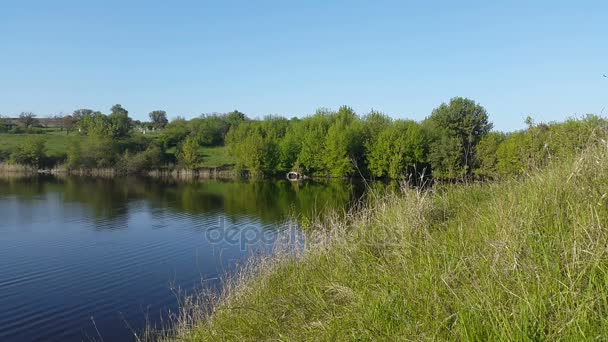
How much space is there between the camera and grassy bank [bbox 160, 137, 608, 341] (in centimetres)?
286

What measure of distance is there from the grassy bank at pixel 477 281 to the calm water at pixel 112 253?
15.8 ft

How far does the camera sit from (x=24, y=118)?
400ft

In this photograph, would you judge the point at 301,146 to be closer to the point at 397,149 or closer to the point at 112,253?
the point at 397,149

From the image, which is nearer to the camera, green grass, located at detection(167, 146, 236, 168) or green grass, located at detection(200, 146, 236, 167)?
green grass, located at detection(167, 146, 236, 168)

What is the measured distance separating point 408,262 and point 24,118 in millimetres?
143745

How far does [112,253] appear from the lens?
22703 millimetres

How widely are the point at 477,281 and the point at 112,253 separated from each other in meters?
22.7

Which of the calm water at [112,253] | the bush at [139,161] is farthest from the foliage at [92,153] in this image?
the calm water at [112,253]

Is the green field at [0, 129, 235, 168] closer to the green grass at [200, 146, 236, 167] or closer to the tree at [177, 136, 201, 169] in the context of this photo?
the green grass at [200, 146, 236, 167]

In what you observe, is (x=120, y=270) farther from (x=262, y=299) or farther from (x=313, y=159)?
(x=313, y=159)

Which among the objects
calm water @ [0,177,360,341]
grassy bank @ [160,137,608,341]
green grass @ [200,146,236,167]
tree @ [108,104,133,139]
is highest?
tree @ [108,104,133,139]

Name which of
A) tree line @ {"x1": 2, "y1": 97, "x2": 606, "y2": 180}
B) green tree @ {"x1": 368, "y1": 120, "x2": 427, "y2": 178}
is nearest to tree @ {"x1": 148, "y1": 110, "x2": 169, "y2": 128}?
tree line @ {"x1": 2, "y1": 97, "x2": 606, "y2": 180}

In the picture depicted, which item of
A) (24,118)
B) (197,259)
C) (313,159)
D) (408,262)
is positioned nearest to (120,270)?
(197,259)

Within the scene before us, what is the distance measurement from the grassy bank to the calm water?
189 inches
